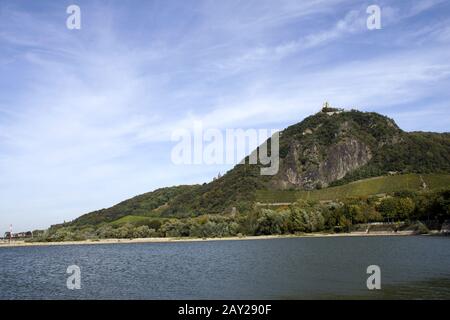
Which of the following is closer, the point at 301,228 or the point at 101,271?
the point at 101,271

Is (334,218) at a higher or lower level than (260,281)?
higher

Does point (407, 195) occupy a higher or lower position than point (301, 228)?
higher

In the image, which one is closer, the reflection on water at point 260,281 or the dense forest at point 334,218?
the reflection on water at point 260,281

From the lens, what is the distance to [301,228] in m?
154

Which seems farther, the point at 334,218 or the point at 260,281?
the point at 334,218

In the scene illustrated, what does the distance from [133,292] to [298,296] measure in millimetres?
13795

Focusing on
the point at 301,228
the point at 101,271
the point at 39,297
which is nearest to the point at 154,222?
the point at 301,228

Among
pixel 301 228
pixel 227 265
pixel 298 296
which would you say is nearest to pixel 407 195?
pixel 301 228

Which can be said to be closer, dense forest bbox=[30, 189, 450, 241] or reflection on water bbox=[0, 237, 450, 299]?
reflection on water bbox=[0, 237, 450, 299]
